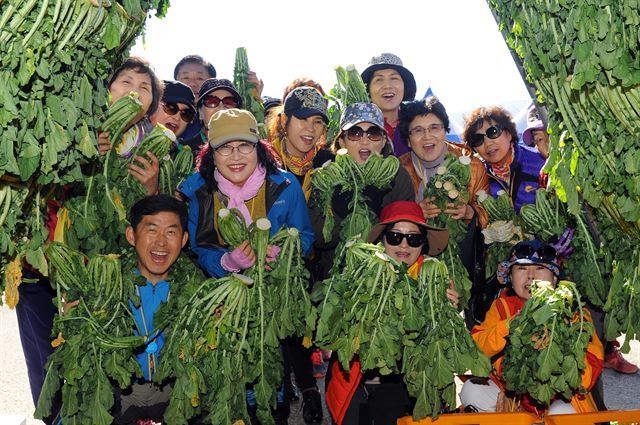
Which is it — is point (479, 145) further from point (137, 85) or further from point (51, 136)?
point (51, 136)

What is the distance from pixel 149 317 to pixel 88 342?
537mm

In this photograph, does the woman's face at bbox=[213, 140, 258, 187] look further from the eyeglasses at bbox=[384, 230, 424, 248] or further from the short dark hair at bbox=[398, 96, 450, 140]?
the short dark hair at bbox=[398, 96, 450, 140]

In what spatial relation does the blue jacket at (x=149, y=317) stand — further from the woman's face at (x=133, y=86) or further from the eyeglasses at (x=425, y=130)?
the eyeglasses at (x=425, y=130)

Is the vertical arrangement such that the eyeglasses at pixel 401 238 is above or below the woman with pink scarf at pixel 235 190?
below

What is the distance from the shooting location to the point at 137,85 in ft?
17.2

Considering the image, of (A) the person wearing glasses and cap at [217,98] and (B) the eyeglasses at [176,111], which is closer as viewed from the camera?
(B) the eyeglasses at [176,111]

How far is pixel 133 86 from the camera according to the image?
206 inches

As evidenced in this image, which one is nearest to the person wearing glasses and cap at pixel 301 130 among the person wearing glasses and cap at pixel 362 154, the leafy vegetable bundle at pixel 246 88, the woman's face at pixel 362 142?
the person wearing glasses and cap at pixel 362 154

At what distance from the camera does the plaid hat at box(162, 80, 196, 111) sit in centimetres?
568

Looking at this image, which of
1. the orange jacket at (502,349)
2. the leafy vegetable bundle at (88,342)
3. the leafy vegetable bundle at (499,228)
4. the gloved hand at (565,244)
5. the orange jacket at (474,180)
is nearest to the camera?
the leafy vegetable bundle at (88,342)

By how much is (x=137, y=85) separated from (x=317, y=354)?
9.47 feet

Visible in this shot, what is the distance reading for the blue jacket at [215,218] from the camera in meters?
4.88

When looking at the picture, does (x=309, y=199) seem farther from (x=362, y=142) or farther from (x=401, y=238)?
(x=401, y=238)

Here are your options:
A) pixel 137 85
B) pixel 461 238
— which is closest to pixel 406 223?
pixel 461 238
